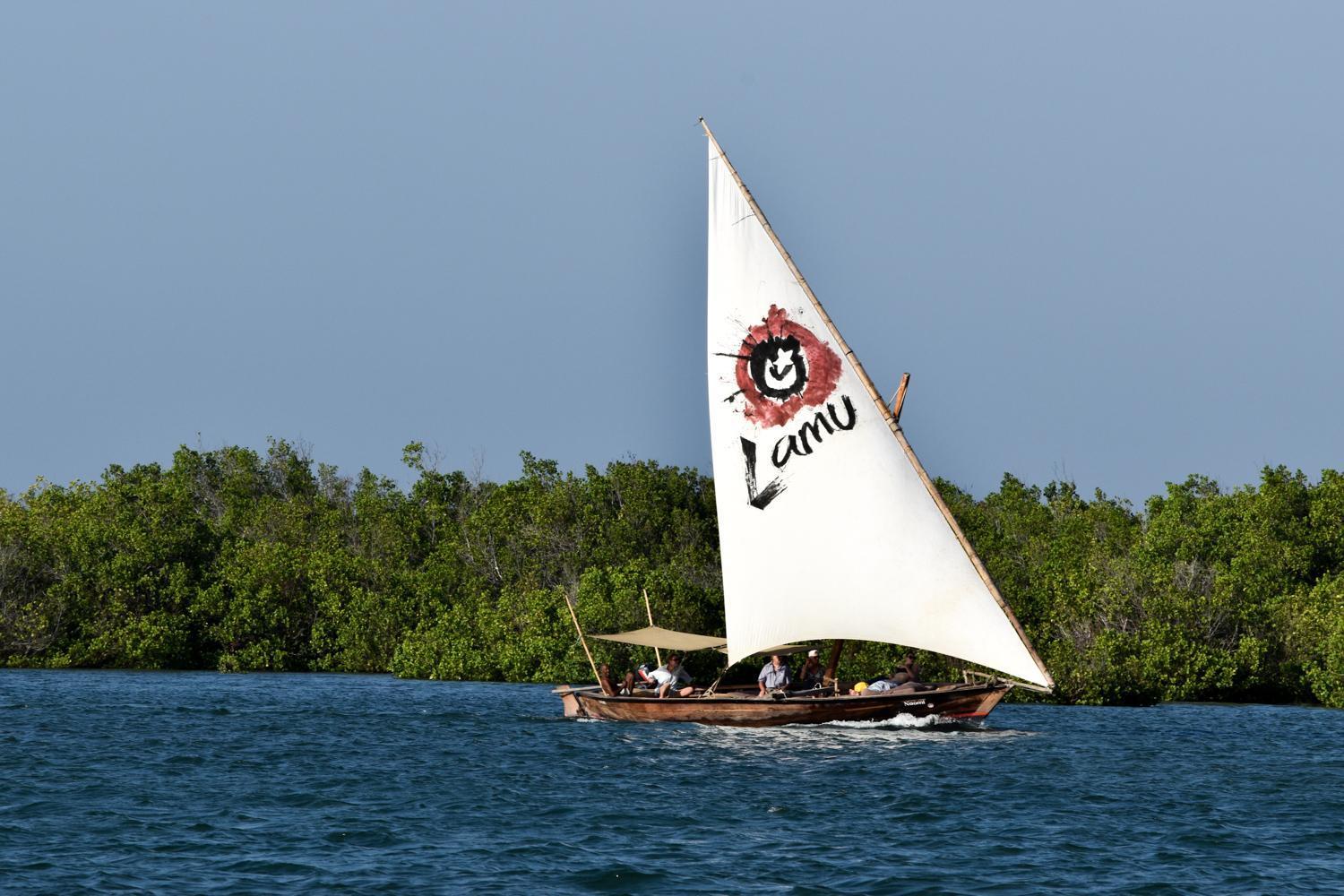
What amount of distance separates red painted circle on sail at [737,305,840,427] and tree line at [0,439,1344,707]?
731 inches

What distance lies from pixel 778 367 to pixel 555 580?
4569cm

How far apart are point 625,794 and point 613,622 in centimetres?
A: 3452

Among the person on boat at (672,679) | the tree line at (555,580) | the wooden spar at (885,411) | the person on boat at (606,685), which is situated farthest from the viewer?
the tree line at (555,580)

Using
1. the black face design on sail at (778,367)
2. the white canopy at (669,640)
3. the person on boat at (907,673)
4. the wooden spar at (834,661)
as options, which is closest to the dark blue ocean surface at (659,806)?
the person on boat at (907,673)

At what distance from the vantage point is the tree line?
54812mm

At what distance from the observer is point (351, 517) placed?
104m

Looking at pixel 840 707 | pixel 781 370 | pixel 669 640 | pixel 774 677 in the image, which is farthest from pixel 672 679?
pixel 781 370

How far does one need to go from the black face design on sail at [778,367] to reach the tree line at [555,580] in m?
18.8

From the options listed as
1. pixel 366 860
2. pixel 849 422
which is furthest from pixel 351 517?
pixel 366 860

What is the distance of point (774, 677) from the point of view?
3806 cm

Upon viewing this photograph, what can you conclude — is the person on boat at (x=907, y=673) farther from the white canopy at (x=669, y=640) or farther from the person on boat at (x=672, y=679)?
the white canopy at (x=669, y=640)

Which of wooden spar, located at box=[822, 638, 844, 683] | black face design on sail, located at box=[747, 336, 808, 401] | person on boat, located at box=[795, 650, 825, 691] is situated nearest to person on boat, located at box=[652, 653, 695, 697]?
person on boat, located at box=[795, 650, 825, 691]

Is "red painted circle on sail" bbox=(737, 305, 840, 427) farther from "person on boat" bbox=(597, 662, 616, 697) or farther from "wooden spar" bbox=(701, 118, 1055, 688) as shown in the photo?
"person on boat" bbox=(597, 662, 616, 697)

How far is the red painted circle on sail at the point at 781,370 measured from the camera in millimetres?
37188
